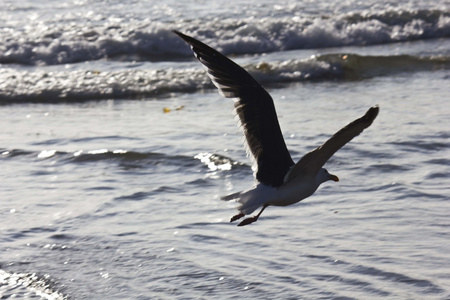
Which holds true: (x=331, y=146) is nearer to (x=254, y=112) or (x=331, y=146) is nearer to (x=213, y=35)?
(x=254, y=112)

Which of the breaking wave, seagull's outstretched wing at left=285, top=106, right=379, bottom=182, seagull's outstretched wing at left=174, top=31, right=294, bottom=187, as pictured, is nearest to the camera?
seagull's outstretched wing at left=285, top=106, right=379, bottom=182

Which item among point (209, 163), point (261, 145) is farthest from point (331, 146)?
point (209, 163)

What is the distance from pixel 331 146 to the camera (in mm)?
3816

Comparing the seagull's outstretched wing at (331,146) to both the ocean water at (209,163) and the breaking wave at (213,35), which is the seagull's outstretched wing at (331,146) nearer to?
the ocean water at (209,163)

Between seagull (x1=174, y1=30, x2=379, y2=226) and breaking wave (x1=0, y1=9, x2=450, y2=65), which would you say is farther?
breaking wave (x1=0, y1=9, x2=450, y2=65)

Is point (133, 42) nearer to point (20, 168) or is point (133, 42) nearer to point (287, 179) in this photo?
point (20, 168)

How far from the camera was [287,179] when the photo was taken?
172 inches

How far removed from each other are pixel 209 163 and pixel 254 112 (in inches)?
85.9

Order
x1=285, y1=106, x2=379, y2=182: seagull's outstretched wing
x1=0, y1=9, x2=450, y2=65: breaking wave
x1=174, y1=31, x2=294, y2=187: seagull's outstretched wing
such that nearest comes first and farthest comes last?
x1=285, y1=106, x2=379, y2=182: seagull's outstretched wing → x1=174, y1=31, x2=294, y2=187: seagull's outstretched wing → x1=0, y1=9, x2=450, y2=65: breaking wave

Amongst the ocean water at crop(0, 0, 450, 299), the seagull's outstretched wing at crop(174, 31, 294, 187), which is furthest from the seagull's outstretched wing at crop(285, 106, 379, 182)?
the ocean water at crop(0, 0, 450, 299)

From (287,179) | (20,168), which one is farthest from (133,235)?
(20,168)

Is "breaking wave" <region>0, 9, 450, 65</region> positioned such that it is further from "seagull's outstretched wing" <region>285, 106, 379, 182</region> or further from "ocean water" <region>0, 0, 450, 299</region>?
"seagull's outstretched wing" <region>285, 106, 379, 182</region>

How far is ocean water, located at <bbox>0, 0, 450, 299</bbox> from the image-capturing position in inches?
181

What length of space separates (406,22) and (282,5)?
7.94 feet
